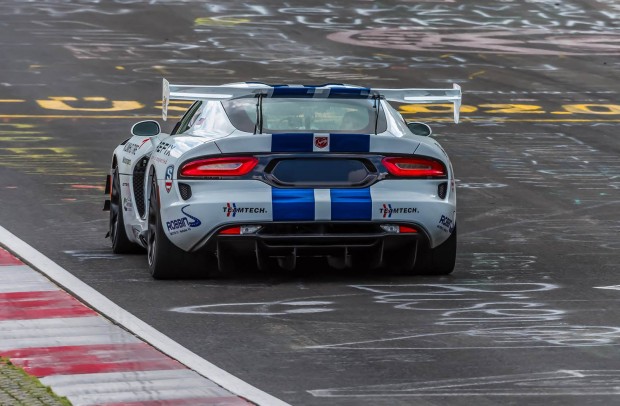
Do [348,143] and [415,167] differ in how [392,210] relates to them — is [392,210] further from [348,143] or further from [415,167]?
[348,143]

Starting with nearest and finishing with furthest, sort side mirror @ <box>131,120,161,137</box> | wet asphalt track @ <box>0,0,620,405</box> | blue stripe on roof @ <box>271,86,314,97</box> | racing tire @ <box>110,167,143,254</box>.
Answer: wet asphalt track @ <box>0,0,620,405</box>
blue stripe on roof @ <box>271,86,314,97</box>
side mirror @ <box>131,120,161,137</box>
racing tire @ <box>110,167,143,254</box>

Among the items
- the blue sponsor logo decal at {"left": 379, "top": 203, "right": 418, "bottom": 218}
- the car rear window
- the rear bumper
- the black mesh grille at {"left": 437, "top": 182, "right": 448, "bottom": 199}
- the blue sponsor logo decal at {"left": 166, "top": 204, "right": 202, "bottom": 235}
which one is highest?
the car rear window

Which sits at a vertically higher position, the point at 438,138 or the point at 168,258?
the point at 168,258

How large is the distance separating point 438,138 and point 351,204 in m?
10.7

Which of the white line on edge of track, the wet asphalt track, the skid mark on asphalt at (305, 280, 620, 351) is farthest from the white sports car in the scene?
the white line on edge of track

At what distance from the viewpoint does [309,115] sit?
432 inches

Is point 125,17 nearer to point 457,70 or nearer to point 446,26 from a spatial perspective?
point 446,26

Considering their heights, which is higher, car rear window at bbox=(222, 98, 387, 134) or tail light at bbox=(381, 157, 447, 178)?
car rear window at bbox=(222, 98, 387, 134)

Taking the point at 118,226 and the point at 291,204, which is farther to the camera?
the point at 118,226

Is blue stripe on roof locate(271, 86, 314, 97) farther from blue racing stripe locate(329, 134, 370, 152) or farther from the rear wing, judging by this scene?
blue racing stripe locate(329, 134, 370, 152)

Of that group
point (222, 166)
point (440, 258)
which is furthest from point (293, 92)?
point (440, 258)

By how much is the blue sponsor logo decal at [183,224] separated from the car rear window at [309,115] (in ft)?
2.21

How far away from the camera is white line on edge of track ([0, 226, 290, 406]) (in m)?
7.54

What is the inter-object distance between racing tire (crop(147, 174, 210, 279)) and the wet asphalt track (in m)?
0.10
